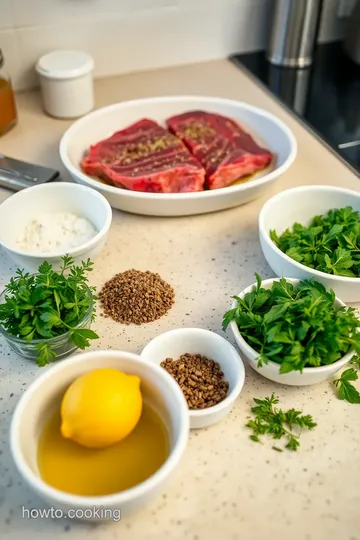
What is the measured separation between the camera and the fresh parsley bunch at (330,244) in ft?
2.87

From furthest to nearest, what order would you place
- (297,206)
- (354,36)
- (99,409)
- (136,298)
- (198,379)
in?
(354,36) → (297,206) → (136,298) → (198,379) → (99,409)

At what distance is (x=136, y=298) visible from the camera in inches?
35.1

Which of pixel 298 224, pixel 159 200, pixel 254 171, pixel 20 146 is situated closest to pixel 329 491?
pixel 298 224

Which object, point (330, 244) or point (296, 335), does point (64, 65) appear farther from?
point (296, 335)

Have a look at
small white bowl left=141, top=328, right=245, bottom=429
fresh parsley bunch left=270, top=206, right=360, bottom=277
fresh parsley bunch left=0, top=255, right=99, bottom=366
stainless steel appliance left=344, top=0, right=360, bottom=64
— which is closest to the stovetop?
stainless steel appliance left=344, top=0, right=360, bottom=64

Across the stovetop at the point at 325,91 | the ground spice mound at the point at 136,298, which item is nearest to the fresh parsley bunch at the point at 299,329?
the ground spice mound at the point at 136,298

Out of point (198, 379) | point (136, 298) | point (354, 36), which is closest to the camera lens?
point (198, 379)

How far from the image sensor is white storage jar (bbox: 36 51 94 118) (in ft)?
4.08

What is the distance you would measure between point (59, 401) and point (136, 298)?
0.79ft

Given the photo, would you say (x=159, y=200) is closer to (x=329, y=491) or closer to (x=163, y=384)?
(x=163, y=384)

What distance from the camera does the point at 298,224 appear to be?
98 centimetres

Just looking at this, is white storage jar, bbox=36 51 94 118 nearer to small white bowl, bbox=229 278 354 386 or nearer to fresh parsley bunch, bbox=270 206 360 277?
fresh parsley bunch, bbox=270 206 360 277

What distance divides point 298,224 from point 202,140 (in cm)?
33

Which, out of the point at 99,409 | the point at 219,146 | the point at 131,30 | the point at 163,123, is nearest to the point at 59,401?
the point at 99,409
